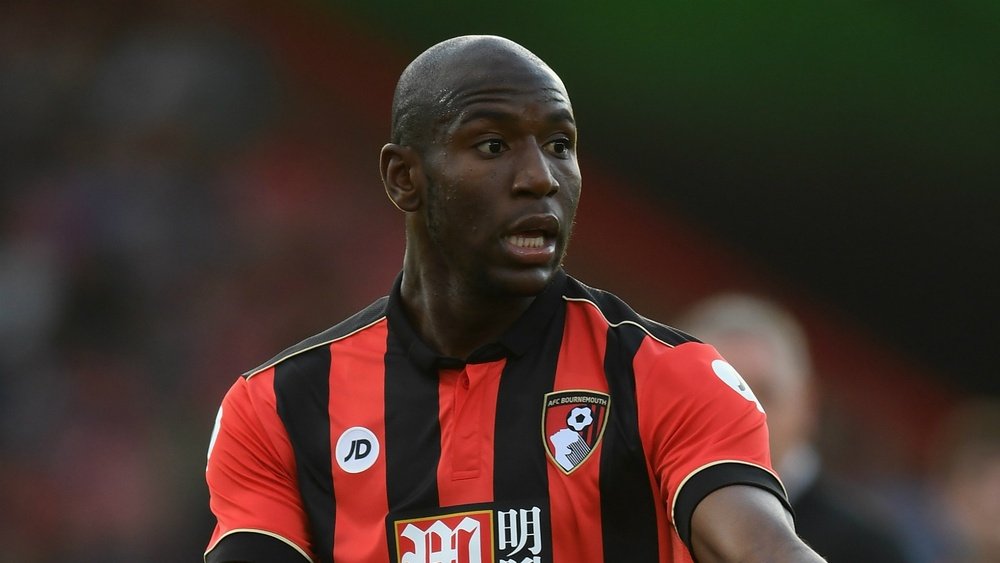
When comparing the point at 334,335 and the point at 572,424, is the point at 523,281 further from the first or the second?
the point at 334,335

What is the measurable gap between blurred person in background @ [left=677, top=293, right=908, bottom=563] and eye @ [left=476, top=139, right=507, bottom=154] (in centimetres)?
212

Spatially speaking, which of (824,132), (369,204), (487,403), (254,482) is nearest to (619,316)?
(487,403)

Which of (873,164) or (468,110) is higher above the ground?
(468,110)

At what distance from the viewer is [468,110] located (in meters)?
2.67

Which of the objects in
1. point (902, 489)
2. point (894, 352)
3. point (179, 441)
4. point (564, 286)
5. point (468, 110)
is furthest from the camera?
point (179, 441)

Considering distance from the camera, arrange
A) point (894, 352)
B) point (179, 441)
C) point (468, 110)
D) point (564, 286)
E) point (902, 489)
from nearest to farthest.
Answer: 1. point (468, 110)
2. point (564, 286)
3. point (902, 489)
4. point (894, 352)
5. point (179, 441)

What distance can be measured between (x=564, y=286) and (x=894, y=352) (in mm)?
3691

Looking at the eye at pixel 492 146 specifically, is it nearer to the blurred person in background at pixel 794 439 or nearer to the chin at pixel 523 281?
the chin at pixel 523 281

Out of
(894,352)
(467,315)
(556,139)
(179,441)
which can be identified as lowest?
(179,441)

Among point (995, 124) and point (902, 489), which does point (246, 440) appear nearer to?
point (902, 489)

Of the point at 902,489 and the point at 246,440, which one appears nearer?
the point at 246,440

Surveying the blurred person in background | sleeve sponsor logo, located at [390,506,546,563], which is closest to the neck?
sleeve sponsor logo, located at [390,506,546,563]

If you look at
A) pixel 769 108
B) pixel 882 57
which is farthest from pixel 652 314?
pixel 882 57

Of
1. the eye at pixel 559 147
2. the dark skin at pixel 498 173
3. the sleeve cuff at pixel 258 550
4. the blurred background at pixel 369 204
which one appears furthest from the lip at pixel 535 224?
the blurred background at pixel 369 204
